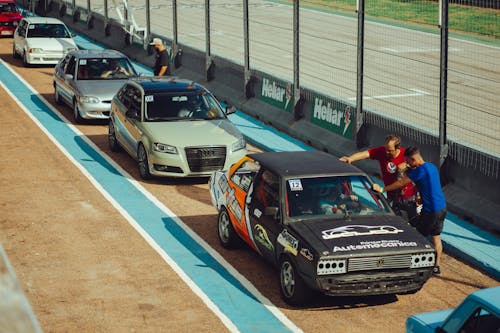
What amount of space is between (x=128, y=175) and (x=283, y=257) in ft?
22.8

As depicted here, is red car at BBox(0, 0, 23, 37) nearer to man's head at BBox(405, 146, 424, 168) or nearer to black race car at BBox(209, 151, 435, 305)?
black race car at BBox(209, 151, 435, 305)

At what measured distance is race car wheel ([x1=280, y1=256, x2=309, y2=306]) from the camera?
28.7 feet

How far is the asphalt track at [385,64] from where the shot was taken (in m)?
20.1

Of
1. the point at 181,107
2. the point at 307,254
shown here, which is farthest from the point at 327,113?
the point at 307,254

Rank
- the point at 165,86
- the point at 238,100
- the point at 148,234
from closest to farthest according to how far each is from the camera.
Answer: the point at 148,234
the point at 165,86
the point at 238,100

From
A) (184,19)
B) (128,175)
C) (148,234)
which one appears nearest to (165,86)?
(128,175)

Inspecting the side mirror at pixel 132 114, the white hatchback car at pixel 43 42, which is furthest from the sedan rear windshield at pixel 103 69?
the white hatchback car at pixel 43 42

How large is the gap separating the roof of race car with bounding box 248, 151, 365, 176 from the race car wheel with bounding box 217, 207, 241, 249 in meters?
0.96

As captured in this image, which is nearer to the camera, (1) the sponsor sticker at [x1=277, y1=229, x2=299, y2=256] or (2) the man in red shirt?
(1) the sponsor sticker at [x1=277, y1=229, x2=299, y2=256]

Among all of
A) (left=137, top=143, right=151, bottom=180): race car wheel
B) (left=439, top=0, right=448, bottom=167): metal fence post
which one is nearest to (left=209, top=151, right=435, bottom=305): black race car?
(left=439, top=0, right=448, bottom=167): metal fence post

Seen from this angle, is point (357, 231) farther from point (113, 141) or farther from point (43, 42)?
point (43, 42)

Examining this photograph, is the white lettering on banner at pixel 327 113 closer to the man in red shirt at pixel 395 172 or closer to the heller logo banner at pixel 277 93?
the heller logo banner at pixel 277 93

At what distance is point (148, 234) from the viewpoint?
11828 millimetres

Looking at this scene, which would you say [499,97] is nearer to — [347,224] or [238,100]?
[238,100]
